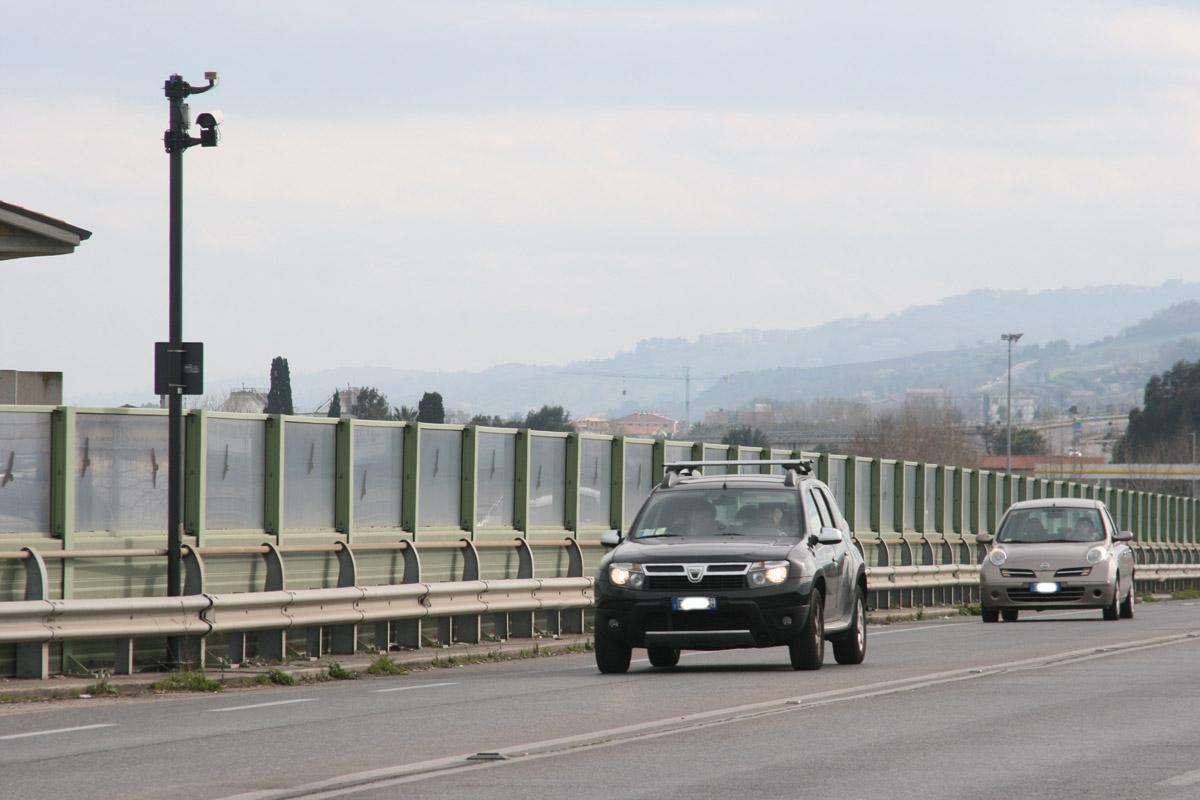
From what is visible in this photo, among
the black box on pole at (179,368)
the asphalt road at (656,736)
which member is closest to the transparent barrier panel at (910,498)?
the asphalt road at (656,736)

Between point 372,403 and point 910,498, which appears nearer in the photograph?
point 910,498

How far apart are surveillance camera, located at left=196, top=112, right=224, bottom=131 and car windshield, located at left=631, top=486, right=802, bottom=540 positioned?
5353 mm

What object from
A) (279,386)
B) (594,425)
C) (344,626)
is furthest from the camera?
(594,425)

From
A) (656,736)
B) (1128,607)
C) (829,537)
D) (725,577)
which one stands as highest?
(829,537)

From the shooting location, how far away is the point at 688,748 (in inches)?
456

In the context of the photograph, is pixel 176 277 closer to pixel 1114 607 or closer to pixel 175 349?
pixel 175 349

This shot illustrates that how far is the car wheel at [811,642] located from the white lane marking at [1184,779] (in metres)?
7.33

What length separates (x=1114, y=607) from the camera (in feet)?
100

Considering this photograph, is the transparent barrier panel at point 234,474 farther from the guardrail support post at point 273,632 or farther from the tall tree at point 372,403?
the tall tree at point 372,403

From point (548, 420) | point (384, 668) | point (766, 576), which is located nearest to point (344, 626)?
point (384, 668)

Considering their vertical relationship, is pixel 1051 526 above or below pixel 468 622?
above

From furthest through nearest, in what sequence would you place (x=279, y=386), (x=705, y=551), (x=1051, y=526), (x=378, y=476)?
1. (x=279, y=386)
2. (x=1051, y=526)
3. (x=378, y=476)
4. (x=705, y=551)

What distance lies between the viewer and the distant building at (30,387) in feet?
80.3

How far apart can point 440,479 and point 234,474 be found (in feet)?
13.5
